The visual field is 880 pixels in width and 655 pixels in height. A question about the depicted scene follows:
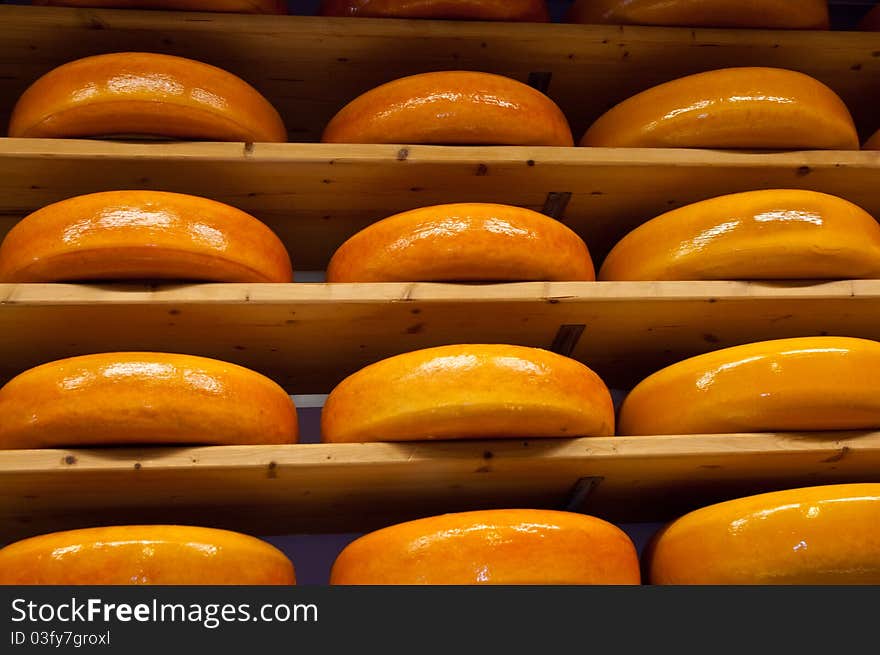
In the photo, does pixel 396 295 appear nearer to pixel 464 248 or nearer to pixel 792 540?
pixel 464 248

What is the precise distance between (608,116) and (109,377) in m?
0.81

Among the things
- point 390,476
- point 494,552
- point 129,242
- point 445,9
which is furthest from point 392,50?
point 494,552

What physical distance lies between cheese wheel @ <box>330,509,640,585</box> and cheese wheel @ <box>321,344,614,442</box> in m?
0.10

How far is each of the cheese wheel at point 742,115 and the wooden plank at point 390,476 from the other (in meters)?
0.45

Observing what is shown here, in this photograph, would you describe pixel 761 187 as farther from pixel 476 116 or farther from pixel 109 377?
pixel 109 377

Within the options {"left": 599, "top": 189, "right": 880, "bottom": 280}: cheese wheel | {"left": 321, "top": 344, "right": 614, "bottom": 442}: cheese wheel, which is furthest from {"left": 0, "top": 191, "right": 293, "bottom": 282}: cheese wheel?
{"left": 599, "top": 189, "right": 880, "bottom": 280}: cheese wheel

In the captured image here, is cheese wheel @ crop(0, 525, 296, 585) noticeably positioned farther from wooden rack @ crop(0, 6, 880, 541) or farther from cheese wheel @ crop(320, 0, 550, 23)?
cheese wheel @ crop(320, 0, 550, 23)

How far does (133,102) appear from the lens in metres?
1.09

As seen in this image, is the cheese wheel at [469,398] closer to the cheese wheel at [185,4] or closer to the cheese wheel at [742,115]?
the cheese wheel at [742,115]

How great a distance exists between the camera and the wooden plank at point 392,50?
1.22 m

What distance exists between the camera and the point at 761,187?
1227 millimetres
